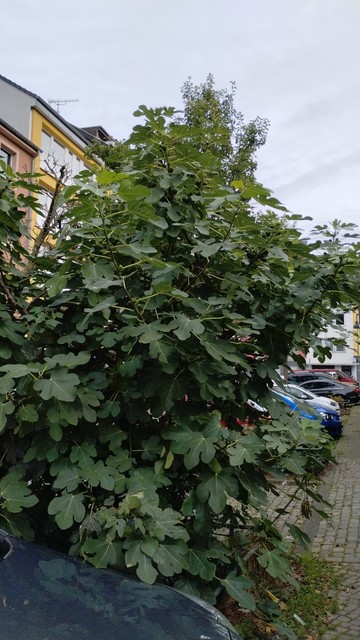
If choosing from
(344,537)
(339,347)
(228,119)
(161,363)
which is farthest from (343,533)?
(228,119)

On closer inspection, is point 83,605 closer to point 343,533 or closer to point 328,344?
point 328,344

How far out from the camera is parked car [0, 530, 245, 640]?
1.90m

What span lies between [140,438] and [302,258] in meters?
1.41

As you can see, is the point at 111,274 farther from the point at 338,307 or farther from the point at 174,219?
the point at 338,307

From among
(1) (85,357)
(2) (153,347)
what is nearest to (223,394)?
(2) (153,347)

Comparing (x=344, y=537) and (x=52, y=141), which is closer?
(x=344, y=537)

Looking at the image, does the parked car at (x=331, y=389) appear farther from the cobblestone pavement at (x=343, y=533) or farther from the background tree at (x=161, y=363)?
the background tree at (x=161, y=363)

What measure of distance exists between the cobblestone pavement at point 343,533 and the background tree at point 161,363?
91cm

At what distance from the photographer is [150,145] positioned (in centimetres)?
324

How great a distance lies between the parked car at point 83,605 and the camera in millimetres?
1903

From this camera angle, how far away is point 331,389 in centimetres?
2628

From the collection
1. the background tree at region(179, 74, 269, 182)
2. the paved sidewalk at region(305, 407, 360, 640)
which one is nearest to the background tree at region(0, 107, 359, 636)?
the paved sidewalk at region(305, 407, 360, 640)

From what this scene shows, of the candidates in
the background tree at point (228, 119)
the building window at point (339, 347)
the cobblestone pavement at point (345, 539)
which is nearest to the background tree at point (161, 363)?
the building window at point (339, 347)

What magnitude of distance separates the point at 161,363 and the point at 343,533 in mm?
5172
